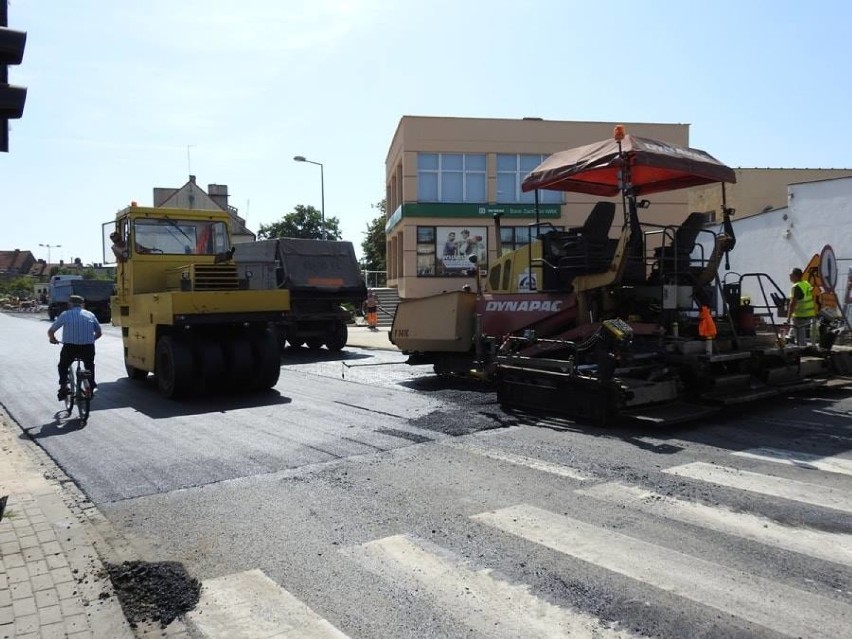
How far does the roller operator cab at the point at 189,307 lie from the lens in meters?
10.5

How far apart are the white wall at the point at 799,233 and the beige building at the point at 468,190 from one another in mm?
9942

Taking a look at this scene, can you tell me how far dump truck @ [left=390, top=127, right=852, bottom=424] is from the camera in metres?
7.84

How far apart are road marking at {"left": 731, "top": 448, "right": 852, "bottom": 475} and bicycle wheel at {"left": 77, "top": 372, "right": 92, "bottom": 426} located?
7.68 m

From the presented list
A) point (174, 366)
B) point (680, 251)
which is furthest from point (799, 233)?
point (174, 366)

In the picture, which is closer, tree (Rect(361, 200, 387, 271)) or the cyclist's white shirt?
the cyclist's white shirt

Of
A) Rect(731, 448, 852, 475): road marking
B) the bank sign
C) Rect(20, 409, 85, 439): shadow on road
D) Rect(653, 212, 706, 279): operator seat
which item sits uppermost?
the bank sign

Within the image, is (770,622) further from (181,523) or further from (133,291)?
(133,291)

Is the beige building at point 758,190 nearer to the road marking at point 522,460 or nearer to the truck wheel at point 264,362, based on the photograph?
the truck wheel at point 264,362

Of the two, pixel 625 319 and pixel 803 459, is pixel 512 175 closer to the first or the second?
pixel 625 319

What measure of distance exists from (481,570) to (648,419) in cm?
396

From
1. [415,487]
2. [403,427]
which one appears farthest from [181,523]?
[403,427]

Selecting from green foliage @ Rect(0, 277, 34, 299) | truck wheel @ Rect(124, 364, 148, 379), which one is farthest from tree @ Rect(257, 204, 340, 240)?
truck wheel @ Rect(124, 364, 148, 379)

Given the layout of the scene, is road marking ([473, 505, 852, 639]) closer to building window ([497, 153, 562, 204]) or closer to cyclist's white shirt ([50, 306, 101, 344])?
cyclist's white shirt ([50, 306, 101, 344])

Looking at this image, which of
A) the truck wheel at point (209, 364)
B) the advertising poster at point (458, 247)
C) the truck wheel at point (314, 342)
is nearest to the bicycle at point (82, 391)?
the truck wheel at point (209, 364)
